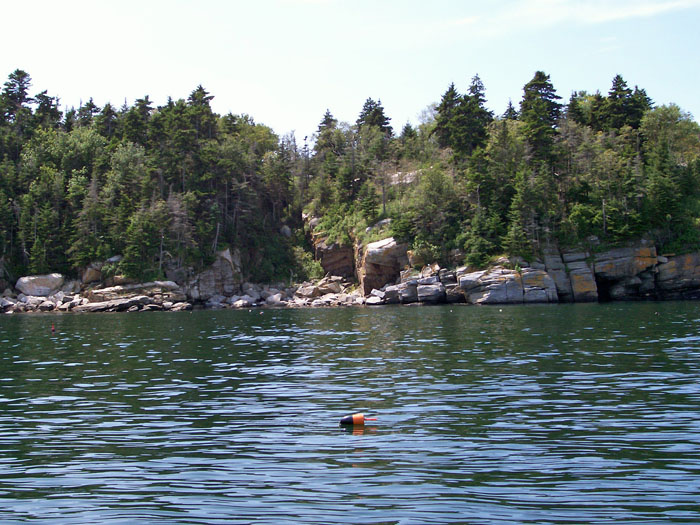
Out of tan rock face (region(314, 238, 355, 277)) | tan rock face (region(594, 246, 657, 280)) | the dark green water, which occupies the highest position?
tan rock face (region(314, 238, 355, 277))

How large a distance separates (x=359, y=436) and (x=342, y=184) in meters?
77.5

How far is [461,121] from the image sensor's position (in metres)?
78.4

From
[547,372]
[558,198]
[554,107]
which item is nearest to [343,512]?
[547,372]

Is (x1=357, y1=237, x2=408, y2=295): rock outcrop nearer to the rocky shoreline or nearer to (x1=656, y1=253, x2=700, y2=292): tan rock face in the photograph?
the rocky shoreline

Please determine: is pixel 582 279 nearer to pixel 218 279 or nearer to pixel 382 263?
pixel 382 263

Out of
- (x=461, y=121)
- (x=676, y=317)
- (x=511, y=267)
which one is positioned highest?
(x=461, y=121)

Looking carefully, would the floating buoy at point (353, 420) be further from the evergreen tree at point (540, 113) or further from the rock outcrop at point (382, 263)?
the evergreen tree at point (540, 113)

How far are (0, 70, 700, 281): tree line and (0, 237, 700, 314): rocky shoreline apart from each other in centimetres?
214

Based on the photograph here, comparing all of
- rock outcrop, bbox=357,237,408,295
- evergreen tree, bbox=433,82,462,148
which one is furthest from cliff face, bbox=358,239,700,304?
evergreen tree, bbox=433,82,462,148

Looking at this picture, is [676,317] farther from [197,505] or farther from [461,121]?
[461,121]

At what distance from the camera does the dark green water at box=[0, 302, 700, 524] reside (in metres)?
8.48

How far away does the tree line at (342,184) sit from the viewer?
67188 mm

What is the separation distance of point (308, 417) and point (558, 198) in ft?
203

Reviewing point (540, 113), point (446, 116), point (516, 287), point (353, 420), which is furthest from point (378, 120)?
point (353, 420)
